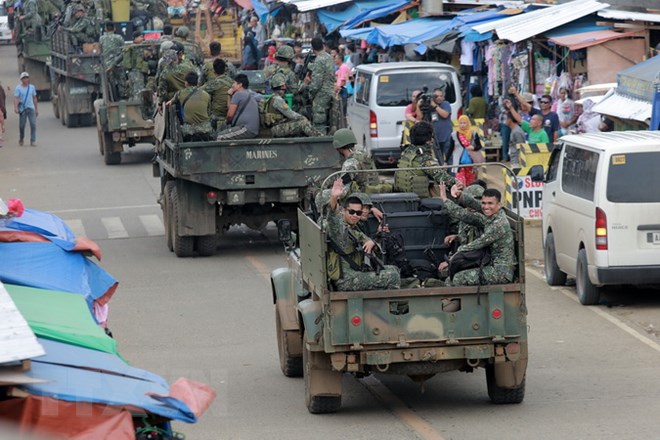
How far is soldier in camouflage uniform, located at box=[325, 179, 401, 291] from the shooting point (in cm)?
1060

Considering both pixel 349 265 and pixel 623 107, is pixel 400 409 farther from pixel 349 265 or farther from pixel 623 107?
pixel 623 107

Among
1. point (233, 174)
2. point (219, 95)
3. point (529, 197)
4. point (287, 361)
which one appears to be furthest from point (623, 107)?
point (287, 361)

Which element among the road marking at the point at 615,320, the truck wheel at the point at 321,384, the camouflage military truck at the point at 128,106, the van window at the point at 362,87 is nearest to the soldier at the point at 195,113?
the road marking at the point at 615,320

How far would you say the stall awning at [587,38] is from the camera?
23594 mm

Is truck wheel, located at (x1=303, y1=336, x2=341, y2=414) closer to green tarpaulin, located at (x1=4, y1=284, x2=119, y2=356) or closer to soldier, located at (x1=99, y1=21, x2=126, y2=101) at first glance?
green tarpaulin, located at (x1=4, y1=284, x2=119, y2=356)

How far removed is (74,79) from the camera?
119ft

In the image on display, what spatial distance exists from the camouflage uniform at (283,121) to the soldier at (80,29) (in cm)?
1860

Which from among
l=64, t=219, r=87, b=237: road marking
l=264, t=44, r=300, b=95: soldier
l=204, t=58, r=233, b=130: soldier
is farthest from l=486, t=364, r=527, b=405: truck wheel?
l=64, t=219, r=87, b=237: road marking

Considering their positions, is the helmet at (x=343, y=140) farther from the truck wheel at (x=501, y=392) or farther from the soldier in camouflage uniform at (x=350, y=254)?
the truck wheel at (x=501, y=392)

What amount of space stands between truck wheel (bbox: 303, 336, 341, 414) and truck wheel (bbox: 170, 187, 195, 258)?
8019mm

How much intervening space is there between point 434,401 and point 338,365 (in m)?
1.24

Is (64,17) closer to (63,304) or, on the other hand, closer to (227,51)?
(227,51)

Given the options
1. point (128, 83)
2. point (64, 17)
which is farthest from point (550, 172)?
point (64, 17)

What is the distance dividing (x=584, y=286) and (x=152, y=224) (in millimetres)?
9102
